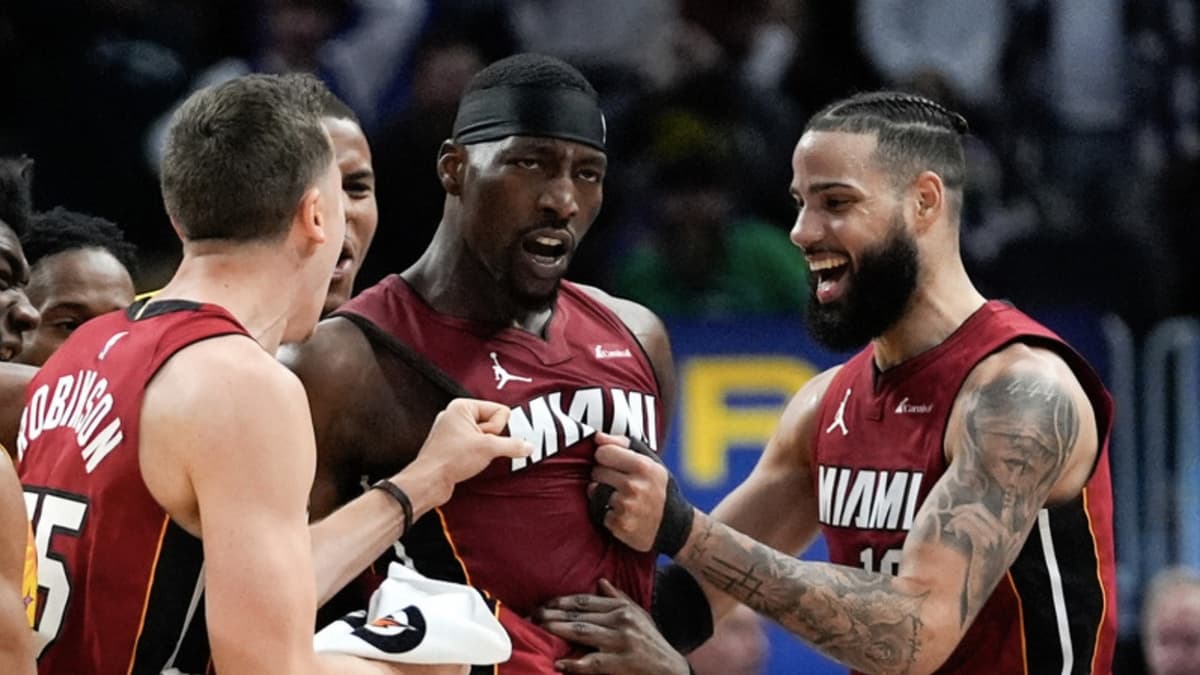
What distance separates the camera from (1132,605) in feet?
27.3

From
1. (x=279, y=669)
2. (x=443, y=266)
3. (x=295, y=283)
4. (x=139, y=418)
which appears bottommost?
(x=279, y=669)

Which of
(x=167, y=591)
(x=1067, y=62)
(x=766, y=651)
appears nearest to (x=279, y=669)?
(x=167, y=591)

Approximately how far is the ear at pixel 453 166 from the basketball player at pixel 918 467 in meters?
0.75

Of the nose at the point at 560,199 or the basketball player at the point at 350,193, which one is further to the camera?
the basketball player at the point at 350,193

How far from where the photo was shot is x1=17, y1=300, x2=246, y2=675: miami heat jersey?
3.66m

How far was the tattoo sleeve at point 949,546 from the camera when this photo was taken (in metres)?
4.66

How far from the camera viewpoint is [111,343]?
12.5ft

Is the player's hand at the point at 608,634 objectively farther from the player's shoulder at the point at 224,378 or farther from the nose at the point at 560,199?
the player's shoulder at the point at 224,378

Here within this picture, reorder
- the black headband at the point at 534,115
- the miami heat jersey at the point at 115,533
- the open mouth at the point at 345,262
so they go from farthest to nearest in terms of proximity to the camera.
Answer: the open mouth at the point at 345,262
the black headband at the point at 534,115
the miami heat jersey at the point at 115,533

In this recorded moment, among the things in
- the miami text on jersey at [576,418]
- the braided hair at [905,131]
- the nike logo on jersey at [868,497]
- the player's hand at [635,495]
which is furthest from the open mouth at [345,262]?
the nike logo on jersey at [868,497]

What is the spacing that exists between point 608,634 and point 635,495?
0.32 m

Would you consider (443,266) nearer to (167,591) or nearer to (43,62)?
(167,591)

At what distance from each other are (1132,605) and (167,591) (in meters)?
5.53

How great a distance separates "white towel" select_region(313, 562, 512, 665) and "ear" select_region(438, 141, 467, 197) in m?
1.02
